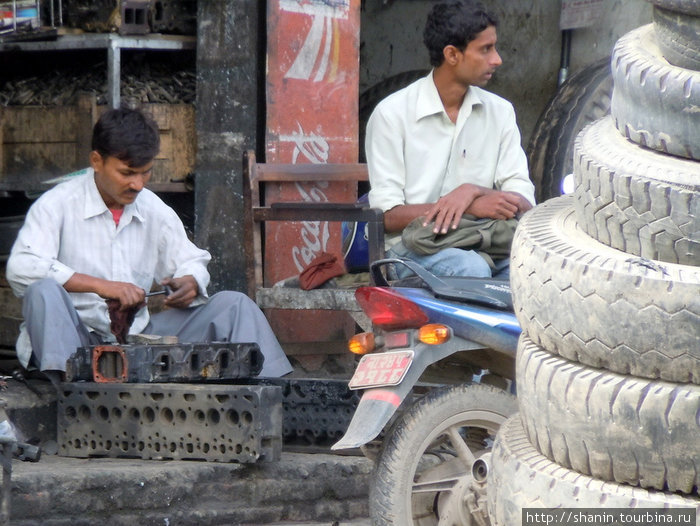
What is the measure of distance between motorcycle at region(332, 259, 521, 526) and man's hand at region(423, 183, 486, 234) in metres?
0.69

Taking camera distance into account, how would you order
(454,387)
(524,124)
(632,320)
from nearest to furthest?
1. (632,320)
2. (454,387)
3. (524,124)

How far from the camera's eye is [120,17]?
610 cm

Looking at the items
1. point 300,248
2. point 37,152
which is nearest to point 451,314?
point 300,248

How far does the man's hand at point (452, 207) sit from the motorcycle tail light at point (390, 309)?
3.06 ft

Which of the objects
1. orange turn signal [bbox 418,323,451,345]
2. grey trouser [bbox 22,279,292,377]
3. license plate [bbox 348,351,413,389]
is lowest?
grey trouser [bbox 22,279,292,377]

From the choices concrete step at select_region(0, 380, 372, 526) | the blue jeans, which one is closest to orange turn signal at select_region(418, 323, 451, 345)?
the blue jeans

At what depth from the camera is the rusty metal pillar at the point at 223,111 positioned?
6383mm

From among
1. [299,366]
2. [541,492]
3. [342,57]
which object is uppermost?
[342,57]

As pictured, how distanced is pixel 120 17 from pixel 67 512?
8.53ft

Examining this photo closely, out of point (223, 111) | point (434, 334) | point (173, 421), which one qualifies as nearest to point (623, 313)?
point (434, 334)

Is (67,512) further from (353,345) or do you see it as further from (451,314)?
(451,314)

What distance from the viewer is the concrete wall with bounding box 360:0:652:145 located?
8078mm

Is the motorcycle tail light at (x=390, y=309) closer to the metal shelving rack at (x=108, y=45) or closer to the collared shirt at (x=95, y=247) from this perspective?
the collared shirt at (x=95, y=247)

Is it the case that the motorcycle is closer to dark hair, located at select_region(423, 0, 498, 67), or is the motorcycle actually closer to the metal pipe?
dark hair, located at select_region(423, 0, 498, 67)
